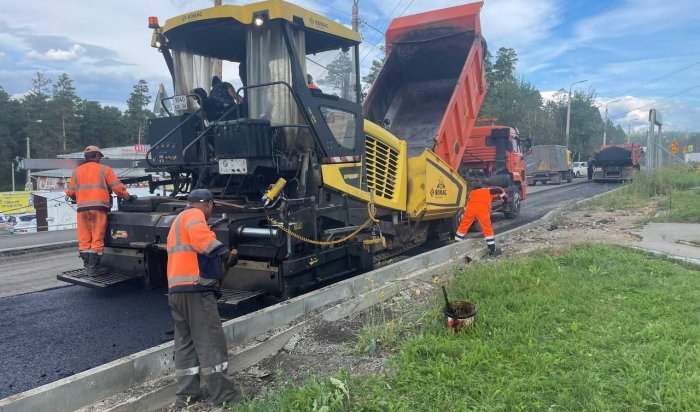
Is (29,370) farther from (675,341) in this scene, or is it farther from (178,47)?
(675,341)

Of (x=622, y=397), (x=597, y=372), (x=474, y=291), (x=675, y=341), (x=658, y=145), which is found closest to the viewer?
(x=622, y=397)

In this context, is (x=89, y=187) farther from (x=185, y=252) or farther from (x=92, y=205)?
(x=185, y=252)

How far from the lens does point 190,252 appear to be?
3.26 m

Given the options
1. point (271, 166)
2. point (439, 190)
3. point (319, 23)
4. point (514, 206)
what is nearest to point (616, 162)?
point (514, 206)

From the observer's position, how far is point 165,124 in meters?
5.59

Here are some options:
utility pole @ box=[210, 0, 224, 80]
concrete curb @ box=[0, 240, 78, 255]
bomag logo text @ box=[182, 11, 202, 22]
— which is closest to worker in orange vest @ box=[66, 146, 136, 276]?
utility pole @ box=[210, 0, 224, 80]

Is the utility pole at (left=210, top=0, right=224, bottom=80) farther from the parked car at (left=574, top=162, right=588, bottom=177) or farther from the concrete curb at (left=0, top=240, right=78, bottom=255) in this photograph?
the parked car at (left=574, top=162, right=588, bottom=177)

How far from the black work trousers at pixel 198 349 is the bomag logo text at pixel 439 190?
4.50 metres

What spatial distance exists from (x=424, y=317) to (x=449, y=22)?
6434 mm

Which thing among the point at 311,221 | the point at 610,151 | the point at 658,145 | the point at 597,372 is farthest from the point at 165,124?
the point at 610,151

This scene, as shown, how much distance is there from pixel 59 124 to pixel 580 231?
200 ft

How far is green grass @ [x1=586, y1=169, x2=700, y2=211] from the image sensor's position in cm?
1319

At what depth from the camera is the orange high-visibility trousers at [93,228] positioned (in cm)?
541

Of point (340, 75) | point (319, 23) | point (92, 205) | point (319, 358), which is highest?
point (319, 23)
